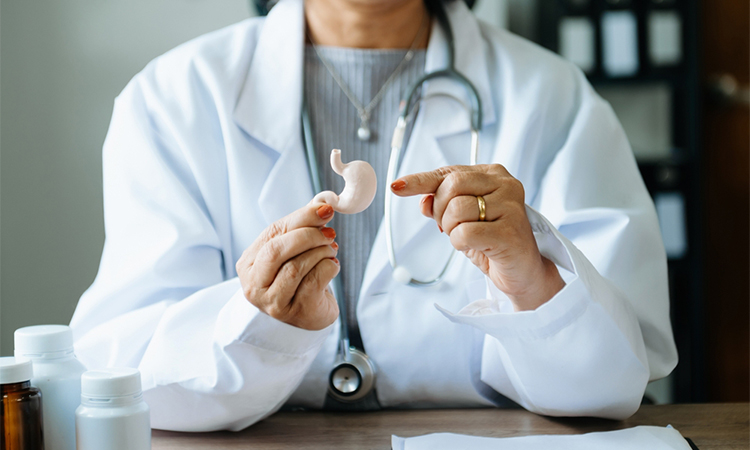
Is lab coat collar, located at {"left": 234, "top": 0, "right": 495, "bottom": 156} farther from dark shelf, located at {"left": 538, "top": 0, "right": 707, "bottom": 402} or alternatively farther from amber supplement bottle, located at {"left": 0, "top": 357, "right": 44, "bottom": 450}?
dark shelf, located at {"left": 538, "top": 0, "right": 707, "bottom": 402}

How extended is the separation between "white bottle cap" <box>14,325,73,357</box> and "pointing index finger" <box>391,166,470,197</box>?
341 mm

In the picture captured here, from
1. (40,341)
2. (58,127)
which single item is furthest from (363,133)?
(58,127)

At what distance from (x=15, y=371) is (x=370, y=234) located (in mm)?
580

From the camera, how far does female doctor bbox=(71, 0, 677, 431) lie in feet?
2.32

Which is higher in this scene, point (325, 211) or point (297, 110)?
point (297, 110)

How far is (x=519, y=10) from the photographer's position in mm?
1945

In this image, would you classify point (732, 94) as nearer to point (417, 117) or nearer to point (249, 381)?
point (417, 117)

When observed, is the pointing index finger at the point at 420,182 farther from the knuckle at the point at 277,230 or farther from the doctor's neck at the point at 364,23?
the doctor's neck at the point at 364,23

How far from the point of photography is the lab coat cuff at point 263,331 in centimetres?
71

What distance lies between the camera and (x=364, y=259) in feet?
3.26

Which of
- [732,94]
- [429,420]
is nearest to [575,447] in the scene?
[429,420]

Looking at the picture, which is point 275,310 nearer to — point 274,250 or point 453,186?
point 274,250

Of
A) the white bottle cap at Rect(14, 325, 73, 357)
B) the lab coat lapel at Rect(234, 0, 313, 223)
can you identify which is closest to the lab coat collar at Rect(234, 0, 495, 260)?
the lab coat lapel at Rect(234, 0, 313, 223)

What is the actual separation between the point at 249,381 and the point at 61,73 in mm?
1208
